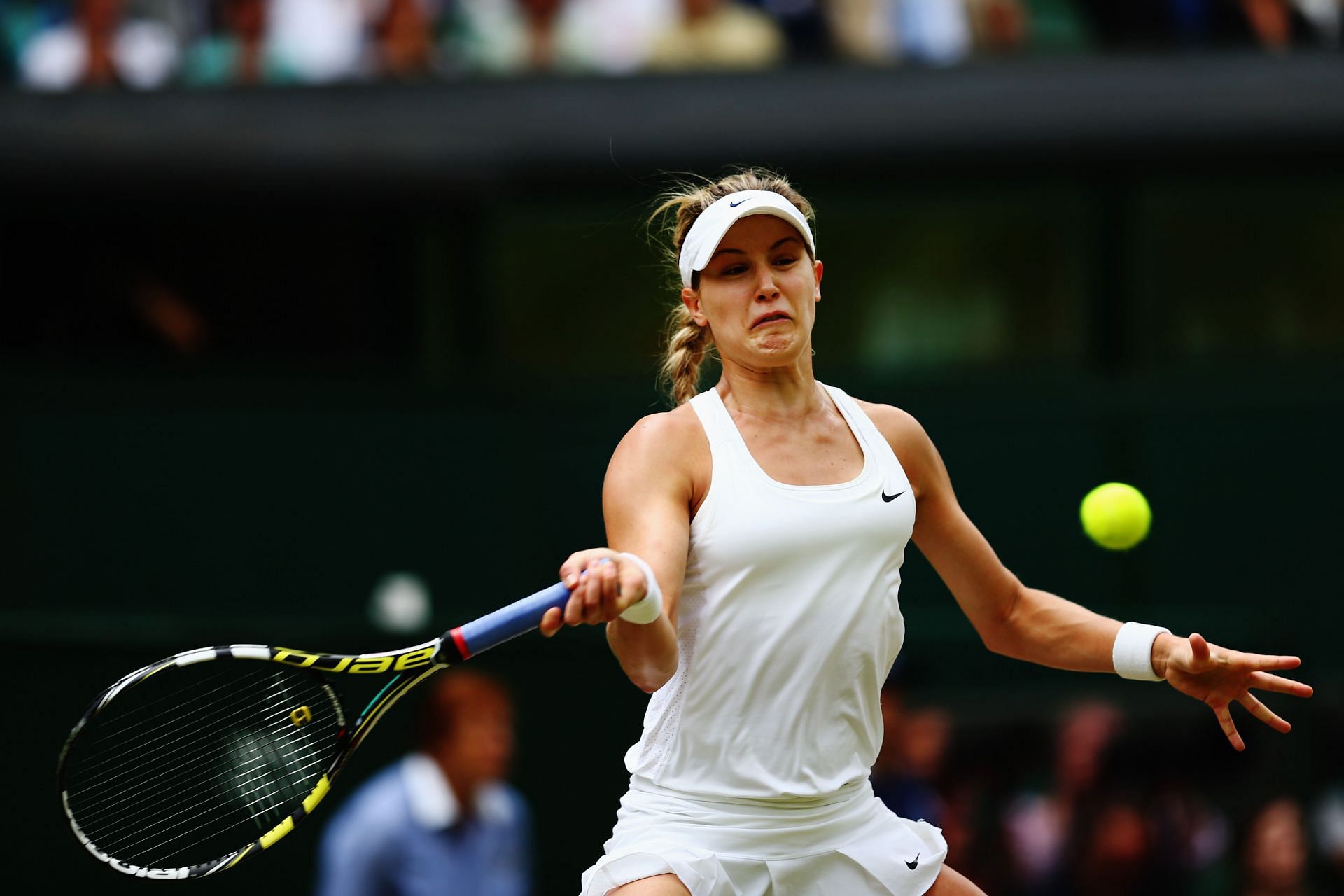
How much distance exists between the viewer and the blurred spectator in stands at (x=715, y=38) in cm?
888

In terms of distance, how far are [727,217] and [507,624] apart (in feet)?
3.17

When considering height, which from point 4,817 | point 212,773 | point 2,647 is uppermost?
point 212,773

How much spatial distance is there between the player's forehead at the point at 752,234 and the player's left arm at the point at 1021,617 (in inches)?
18.6

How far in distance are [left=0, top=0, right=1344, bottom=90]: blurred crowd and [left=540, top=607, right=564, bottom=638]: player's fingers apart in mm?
5805

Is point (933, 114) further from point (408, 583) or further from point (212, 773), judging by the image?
point (212, 773)

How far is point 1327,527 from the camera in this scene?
8891 millimetres

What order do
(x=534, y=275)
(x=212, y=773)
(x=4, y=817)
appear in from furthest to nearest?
(x=534, y=275), (x=4, y=817), (x=212, y=773)

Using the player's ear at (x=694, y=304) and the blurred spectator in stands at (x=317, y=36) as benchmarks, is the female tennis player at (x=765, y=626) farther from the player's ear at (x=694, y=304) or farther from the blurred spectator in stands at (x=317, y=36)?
the blurred spectator in stands at (x=317, y=36)

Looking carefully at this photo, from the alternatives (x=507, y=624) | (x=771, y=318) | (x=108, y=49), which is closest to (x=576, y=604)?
(x=507, y=624)

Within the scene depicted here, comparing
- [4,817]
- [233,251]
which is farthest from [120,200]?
[4,817]

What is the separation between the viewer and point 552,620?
10.8ft

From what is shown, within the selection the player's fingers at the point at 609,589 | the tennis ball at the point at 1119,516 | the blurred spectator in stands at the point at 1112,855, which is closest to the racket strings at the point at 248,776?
the player's fingers at the point at 609,589

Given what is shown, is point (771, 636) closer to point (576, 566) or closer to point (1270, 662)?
point (576, 566)

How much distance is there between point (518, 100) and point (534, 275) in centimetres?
101
